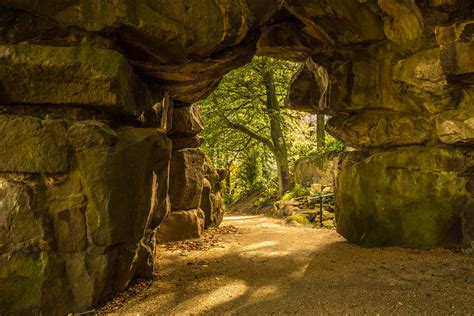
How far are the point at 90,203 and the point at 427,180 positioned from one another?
501 centimetres

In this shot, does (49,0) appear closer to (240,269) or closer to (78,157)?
(78,157)

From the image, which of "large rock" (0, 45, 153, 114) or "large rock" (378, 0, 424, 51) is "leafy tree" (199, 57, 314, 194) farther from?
"large rock" (0, 45, 153, 114)

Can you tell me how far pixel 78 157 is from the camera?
11.1ft

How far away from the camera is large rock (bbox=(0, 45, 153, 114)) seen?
10.7ft

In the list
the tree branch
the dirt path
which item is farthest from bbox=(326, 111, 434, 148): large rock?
the tree branch

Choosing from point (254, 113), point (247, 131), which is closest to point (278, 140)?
point (247, 131)

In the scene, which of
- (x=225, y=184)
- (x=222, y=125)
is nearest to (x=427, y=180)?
(x=222, y=125)

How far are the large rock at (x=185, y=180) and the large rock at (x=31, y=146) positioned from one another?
15.2 ft

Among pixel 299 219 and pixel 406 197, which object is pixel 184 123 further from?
pixel 299 219

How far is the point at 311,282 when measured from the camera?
4.35m

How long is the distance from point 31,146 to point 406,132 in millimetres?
5454

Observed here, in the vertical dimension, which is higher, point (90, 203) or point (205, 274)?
point (90, 203)

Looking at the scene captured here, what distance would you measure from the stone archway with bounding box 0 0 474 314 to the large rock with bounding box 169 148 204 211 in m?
1.96

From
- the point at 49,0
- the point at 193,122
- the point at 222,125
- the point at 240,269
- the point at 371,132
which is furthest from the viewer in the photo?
the point at 222,125
